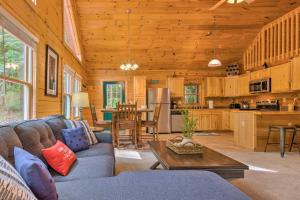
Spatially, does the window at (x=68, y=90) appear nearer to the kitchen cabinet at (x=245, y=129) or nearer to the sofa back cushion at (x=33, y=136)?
the sofa back cushion at (x=33, y=136)

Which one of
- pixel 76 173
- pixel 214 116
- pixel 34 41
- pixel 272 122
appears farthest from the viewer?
pixel 214 116

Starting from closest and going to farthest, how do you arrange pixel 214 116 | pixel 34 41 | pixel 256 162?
pixel 34 41 → pixel 256 162 → pixel 214 116

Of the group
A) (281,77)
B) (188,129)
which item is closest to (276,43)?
(281,77)

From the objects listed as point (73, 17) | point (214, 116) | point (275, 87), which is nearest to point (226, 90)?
point (214, 116)

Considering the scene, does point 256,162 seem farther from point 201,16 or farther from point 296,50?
point 201,16

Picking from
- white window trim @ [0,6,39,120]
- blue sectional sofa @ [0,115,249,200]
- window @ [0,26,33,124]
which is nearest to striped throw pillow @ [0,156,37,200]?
blue sectional sofa @ [0,115,249,200]

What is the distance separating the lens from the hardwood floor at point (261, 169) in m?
3.01

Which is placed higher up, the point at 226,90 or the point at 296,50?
the point at 296,50

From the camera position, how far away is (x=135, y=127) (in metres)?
5.94

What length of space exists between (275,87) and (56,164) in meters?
6.28

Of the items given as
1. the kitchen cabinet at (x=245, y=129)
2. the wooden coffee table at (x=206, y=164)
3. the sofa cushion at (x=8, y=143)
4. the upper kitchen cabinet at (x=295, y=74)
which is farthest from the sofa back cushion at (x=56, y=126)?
the upper kitchen cabinet at (x=295, y=74)

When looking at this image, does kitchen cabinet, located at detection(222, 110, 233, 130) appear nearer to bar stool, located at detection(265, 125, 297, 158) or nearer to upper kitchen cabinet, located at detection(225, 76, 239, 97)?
upper kitchen cabinet, located at detection(225, 76, 239, 97)

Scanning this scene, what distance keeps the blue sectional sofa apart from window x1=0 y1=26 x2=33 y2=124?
0.52 meters

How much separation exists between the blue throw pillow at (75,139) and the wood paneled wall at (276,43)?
18.1ft
